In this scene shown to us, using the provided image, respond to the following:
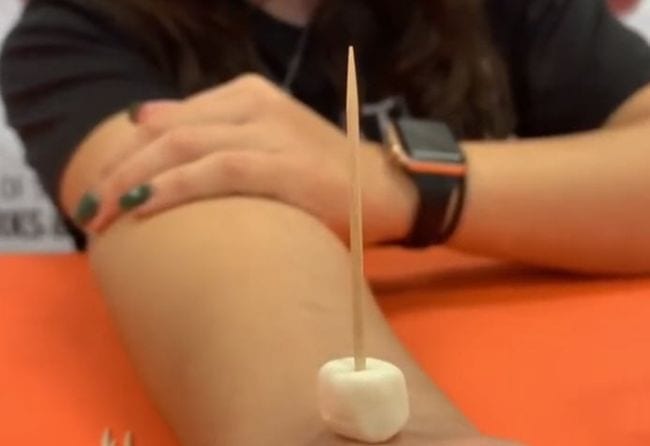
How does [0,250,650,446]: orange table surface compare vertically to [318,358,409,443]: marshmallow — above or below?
below

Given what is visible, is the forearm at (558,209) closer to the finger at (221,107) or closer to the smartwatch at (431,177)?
the smartwatch at (431,177)

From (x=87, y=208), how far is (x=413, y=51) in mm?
317

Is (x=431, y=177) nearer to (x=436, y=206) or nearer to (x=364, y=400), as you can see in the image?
(x=436, y=206)

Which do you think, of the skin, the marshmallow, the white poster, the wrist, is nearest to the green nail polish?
the skin

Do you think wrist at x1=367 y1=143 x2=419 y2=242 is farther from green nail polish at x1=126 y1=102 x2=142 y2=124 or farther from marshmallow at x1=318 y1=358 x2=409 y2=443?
marshmallow at x1=318 y1=358 x2=409 y2=443

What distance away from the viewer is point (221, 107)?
57cm

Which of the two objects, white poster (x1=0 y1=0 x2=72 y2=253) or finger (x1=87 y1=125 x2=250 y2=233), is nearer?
finger (x1=87 y1=125 x2=250 y2=233)

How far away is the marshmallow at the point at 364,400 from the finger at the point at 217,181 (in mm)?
236

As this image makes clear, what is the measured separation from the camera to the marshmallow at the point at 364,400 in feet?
0.96

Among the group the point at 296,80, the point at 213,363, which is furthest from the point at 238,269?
the point at 296,80

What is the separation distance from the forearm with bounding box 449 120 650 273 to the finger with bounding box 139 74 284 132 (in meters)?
0.11

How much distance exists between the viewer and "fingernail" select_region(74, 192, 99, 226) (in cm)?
56

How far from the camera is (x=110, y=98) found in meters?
0.65

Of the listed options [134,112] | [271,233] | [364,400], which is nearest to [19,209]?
[134,112]
